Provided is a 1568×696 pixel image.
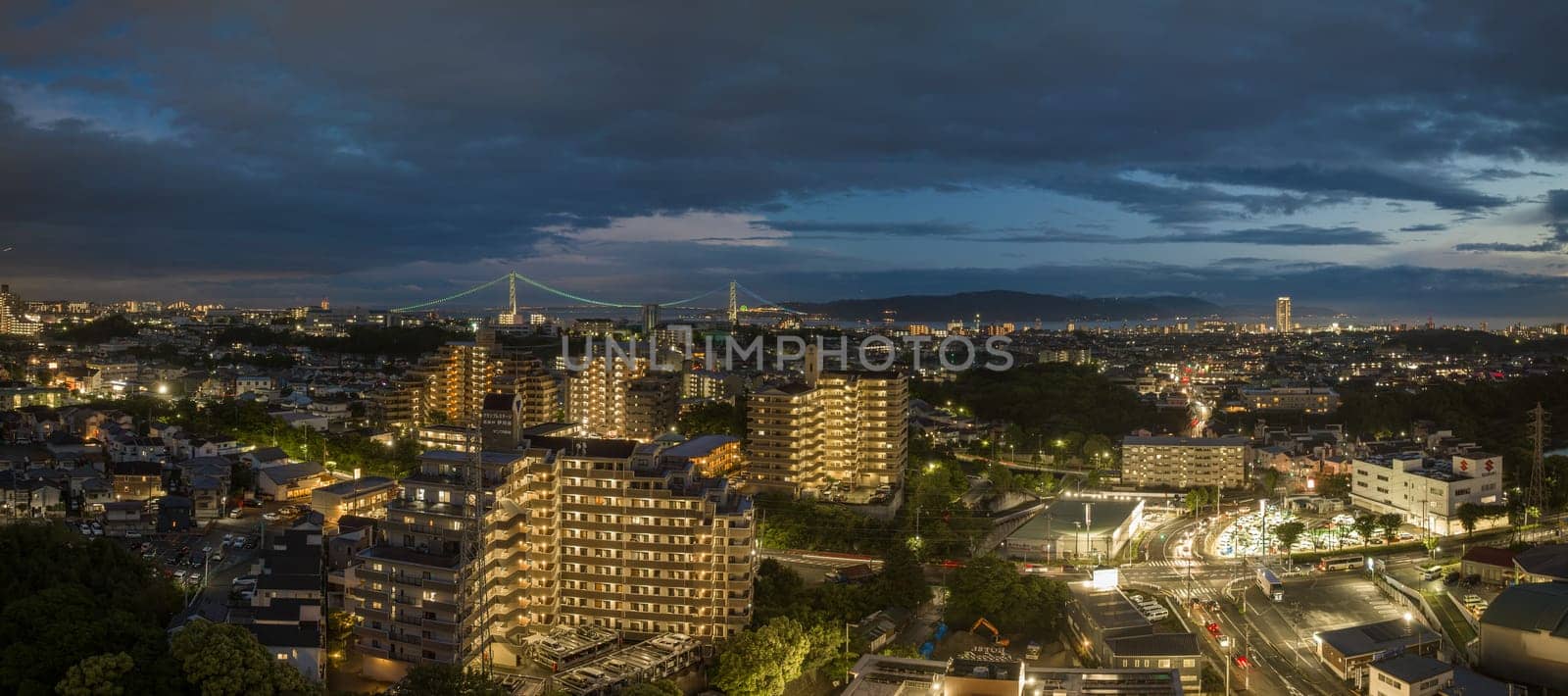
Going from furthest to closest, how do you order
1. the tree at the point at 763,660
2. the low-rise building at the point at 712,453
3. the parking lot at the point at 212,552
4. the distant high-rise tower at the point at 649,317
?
1. the distant high-rise tower at the point at 649,317
2. the low-rise building at the point at 712,453
3. the parking lot at the point at 212,552
4. the tree at the point at 763,660

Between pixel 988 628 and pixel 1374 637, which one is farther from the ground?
pixel 1374 637

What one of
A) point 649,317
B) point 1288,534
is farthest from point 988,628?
point 649,317

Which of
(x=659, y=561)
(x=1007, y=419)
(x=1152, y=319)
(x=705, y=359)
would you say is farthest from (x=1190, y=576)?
(x=1152, y=319)

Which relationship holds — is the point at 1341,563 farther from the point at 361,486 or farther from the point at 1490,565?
the point at 361,486

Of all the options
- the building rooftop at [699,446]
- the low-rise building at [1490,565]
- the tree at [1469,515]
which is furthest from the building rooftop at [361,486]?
the tree at [1469,515]

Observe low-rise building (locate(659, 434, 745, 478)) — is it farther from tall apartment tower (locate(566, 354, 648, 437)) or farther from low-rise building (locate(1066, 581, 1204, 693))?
low-rise building (locate(1066, 581, 1204, 693))

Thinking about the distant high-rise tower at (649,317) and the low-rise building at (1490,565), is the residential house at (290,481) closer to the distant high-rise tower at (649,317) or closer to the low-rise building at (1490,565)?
the low-rise building at (1490,565)

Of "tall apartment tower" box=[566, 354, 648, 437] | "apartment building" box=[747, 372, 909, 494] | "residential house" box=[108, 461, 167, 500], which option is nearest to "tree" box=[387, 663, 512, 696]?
"apartment building" box=[747, 372, 909, 494]
